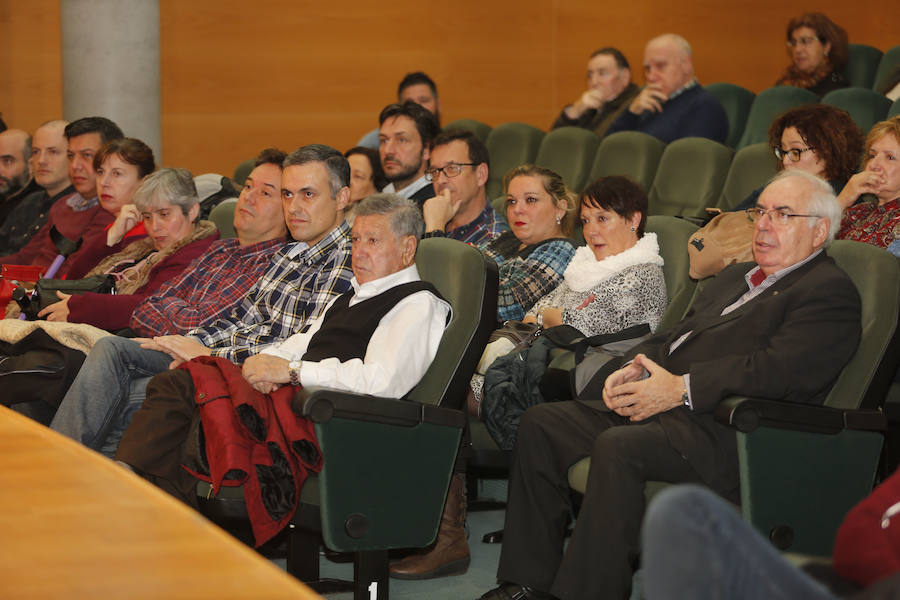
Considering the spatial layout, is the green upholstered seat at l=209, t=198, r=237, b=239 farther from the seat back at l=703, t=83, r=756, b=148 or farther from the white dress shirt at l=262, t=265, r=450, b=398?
the seat back at l=703, t=83, r=756, b=148

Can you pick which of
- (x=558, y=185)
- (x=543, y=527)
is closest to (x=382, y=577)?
(x=543, y=527)

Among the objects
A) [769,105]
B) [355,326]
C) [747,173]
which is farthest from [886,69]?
[355,326]

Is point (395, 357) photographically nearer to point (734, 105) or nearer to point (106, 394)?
point (106, 394)

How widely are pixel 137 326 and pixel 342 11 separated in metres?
4.32

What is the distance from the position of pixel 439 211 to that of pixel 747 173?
45.8 inches

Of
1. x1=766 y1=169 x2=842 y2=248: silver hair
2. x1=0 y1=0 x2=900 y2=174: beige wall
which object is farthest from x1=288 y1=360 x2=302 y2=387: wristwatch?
x1=0 y1=0 x2=900 y2=174: beige wall

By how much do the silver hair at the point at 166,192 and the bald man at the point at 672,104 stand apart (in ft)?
7.68

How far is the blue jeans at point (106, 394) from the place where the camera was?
114 inches

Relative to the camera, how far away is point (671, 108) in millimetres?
5094

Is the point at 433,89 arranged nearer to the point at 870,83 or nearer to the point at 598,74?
the point at 598,74

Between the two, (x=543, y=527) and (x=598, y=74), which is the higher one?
(x=598, y=74)

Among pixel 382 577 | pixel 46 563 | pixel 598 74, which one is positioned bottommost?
pixel 382 577

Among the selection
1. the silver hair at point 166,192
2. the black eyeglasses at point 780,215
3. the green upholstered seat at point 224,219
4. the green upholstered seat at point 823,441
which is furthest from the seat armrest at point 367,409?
the green upholstered seat at point 224,219

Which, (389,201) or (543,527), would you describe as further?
(389,201)
